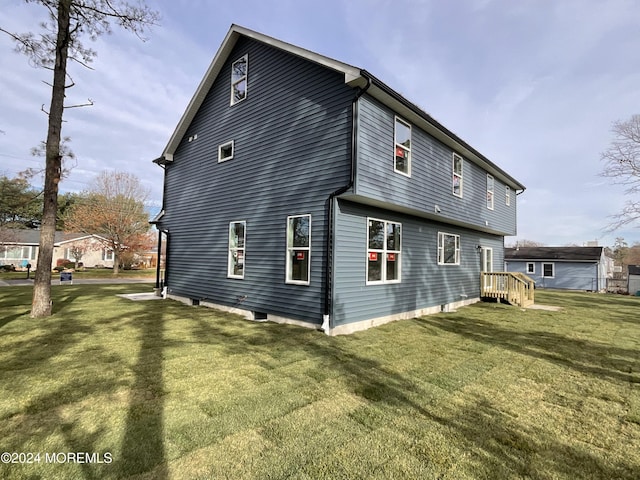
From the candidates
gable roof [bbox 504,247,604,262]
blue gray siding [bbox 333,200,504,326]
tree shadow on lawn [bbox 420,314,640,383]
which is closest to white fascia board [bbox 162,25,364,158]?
blue gray siding [bbox 333,200,504,326]

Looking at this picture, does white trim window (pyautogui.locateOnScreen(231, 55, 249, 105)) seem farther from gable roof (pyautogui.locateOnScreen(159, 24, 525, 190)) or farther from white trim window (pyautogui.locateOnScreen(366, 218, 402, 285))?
white trim window (pyautogui.locateOnScreen(366, 218, 402, 285))

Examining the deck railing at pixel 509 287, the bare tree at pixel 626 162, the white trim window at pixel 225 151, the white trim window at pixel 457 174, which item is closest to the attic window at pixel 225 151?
the white trim window at pixel 225 151

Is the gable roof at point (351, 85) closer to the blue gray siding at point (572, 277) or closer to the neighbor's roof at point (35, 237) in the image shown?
the blue gray siding at point (572, 277)

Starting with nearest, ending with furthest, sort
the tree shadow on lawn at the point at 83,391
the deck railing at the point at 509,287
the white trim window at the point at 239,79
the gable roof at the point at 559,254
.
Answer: the tree shadow on lawn at the point at 83,391
the white trim window at the point at 239,79
the deck railing at the point at 509,287
the gable roof at the point at 559,254

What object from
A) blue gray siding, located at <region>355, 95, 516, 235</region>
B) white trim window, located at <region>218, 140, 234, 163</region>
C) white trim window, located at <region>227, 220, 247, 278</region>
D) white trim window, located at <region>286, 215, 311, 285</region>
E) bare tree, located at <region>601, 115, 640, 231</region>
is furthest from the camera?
bare tree, located at <region>601, 115, 640, 231</region>

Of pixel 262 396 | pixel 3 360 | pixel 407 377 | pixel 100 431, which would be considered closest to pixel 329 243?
pixel 407 377

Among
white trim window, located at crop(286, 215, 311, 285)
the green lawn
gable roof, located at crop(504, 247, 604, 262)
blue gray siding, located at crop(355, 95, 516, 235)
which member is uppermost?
blue gray siding, located at crop(355, 95, 516, 235)

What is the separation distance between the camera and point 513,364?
5.30 m

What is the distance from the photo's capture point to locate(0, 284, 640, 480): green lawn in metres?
2.56

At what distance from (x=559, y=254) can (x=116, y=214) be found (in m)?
38.3

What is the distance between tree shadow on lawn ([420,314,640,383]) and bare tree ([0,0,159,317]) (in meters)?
9.94

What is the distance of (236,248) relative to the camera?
9773 mm

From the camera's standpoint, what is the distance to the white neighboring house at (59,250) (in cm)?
3238

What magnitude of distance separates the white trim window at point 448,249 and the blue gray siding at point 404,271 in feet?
0.68
